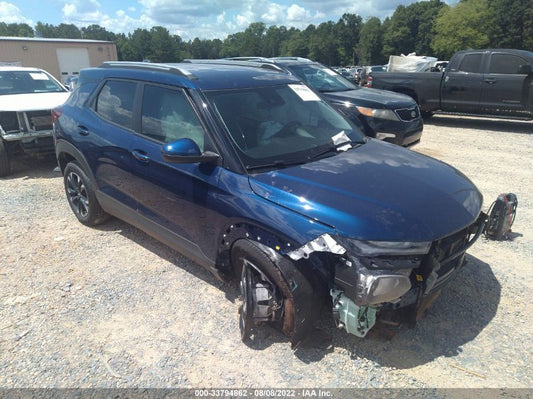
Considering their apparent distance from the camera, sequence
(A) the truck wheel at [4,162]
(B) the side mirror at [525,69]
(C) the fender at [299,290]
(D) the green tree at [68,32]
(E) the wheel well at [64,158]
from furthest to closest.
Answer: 1. (D) the green tree at [68,32]
2. (B) the side mirror at [525,69]
3. (A) the truck wheel at [4,162]
4. (E) the wheel well at [64,158]
5. (C) the fender at [299,290]

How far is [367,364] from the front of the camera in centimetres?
256

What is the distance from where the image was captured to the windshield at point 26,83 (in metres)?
7.66

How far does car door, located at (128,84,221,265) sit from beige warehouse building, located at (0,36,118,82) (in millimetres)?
31355

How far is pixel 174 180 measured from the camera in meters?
3.12

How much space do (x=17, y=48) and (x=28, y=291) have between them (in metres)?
34.7

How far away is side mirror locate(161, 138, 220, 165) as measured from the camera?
2746 millimetres

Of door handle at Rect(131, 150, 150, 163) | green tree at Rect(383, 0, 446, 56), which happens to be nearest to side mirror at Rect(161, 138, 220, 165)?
door handle at Rect(131, 150, 150, 163)

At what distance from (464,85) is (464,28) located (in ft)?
186

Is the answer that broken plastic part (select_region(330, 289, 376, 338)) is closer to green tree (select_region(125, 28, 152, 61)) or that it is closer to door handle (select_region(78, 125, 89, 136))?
door handle (select_region(78, 125, 89, 136))

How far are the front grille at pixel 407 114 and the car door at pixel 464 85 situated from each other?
173 inches

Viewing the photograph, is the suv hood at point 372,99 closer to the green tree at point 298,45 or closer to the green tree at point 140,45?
the green tree at point 140,45

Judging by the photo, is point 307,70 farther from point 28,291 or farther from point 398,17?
point 398,17

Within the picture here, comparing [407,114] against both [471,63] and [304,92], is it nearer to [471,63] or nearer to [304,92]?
[304,92]

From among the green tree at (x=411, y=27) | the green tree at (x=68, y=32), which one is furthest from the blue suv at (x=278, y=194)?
the green tree at (x=68, y=32)
